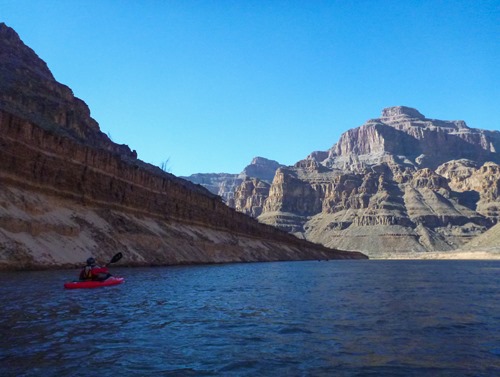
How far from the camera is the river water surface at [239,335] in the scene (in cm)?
1022

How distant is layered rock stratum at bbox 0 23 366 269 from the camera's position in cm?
3938

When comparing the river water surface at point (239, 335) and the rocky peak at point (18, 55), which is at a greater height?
the rocky peak at point (18, 55)

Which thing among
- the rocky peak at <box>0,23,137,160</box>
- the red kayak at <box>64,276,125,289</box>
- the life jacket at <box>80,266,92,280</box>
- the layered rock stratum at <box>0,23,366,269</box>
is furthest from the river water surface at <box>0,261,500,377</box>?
the rocky peak at <box>0,23,137,160</box>

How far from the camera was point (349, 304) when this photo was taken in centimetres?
2170

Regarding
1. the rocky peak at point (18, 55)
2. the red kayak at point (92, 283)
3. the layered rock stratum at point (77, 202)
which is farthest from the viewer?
the rocky peak at point (18, 55)

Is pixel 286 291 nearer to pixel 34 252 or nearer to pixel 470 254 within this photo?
pixel 34 252

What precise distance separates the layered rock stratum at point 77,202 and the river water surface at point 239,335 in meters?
16.3

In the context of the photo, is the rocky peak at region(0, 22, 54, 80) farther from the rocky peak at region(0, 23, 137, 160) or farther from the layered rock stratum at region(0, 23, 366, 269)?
the layered rock stratum at region(0, 23, 366, 269)

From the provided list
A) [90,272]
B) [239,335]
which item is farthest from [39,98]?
[239,335]

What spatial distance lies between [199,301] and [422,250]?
193 m

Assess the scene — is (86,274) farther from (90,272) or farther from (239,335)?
(239,335)

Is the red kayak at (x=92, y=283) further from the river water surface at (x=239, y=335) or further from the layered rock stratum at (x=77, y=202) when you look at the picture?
the layered rock stratum at (x=77, y=202)

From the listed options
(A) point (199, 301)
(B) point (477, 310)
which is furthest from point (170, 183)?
(B) point (477, 310)

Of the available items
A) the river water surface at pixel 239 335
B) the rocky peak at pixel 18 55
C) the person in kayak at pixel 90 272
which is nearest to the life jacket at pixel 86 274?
the person in kayak at pixel 90 272
